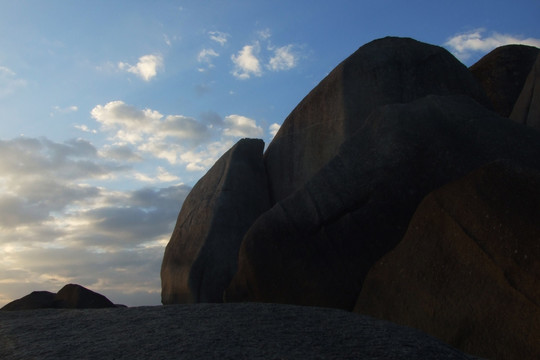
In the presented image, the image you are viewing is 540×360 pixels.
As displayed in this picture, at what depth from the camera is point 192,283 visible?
9312 mm

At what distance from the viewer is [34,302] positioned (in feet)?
43.7

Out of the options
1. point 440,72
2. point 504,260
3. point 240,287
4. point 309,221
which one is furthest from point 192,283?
point 504,260

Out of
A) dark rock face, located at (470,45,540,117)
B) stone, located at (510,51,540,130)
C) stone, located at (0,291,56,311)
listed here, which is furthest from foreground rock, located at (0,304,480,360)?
stone, located at (0,291,56,311)

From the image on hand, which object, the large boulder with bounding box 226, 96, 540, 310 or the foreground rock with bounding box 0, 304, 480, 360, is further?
the large boulder with bounding box 226, 96, 540, 310

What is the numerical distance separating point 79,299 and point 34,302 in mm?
1525

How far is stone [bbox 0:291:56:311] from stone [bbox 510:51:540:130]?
10.1 meters

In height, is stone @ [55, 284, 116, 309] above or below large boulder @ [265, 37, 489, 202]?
below

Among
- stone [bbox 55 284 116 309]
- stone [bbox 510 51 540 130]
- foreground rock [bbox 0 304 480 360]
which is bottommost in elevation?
foreground rock [bbox 0 304 480 360]

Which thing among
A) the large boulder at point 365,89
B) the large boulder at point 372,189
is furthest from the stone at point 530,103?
the large boulder at point 372,189

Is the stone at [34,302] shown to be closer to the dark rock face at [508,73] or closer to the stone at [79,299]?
the stone at [79,299]

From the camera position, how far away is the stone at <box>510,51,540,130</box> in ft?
28.2

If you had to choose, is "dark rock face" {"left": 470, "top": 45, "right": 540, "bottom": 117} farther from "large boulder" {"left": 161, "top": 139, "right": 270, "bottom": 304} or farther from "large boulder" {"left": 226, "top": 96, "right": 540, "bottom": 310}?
"large boulder" {"left": 226, "top": 96, "right": 540, "bottom": 310}

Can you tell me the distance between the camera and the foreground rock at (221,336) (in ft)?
10.8

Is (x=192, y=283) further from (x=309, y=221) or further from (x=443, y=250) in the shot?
(x=443, y=250)
